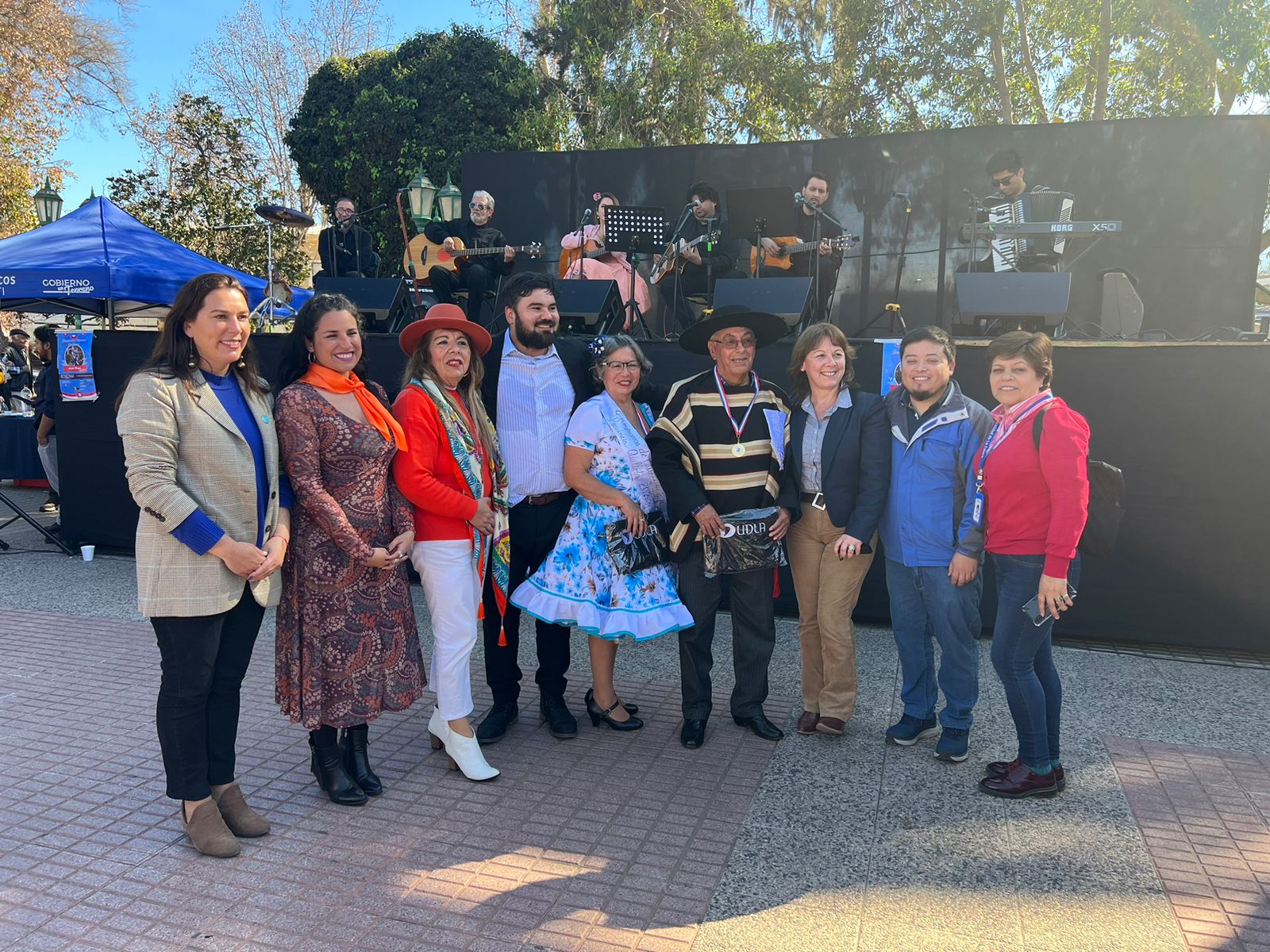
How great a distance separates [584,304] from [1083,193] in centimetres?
501

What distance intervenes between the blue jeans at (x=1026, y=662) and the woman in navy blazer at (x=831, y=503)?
1.92 feet

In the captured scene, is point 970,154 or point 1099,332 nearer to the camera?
point 1099,332

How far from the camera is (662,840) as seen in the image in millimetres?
3141

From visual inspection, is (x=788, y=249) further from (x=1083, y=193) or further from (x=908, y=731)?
(x=908, y=731)

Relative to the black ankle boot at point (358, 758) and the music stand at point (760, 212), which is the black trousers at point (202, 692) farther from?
the music stand at point (760, 212)

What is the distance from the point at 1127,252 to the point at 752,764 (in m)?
7.06

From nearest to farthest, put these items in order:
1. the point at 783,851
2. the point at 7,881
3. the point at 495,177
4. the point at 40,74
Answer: the point at 7,881 → the point at 783,851 → the point at 495,177 → the point at 40,74

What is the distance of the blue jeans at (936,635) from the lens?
368 cm

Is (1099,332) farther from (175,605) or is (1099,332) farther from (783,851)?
(175,605)

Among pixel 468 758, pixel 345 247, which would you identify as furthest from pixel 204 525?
pixel 345 247

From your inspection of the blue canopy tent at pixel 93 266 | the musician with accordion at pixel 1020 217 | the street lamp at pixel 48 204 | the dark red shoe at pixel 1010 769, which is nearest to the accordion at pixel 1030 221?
the musician with accordion at pixel 1020 217

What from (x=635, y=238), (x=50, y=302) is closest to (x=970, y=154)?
(x=635, y=238)

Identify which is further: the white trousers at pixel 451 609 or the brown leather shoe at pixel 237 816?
the white trousers at pixel 451 609

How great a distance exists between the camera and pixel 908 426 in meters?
3.77
